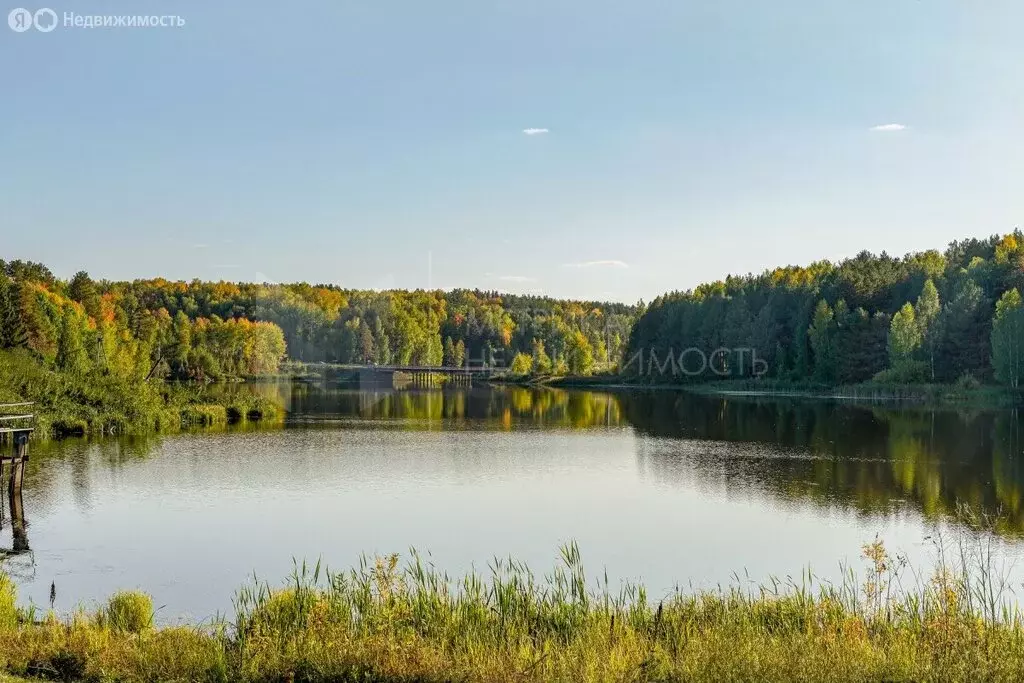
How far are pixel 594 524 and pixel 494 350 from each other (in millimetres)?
151978

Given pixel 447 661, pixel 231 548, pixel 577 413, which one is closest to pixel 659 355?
pixel 577 413

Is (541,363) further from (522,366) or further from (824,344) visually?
(824,344)

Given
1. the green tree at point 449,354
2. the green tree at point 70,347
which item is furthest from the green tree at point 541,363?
the green tree at point 70,347

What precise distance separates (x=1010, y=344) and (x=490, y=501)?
54469 mm

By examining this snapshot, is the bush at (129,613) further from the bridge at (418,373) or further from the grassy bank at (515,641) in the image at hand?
the bridge at (418,373)

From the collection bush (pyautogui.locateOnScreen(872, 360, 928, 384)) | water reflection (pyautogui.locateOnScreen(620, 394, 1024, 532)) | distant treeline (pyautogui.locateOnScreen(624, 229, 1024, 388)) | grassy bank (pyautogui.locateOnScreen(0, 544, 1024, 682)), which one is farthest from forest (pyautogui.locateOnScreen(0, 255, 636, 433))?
bush (pyautogui.locateOnScreen(872, 360, 928, 384))

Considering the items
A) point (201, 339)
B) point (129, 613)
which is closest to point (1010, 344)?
point (129, 613)

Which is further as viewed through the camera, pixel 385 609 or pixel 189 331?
pixel 189 331

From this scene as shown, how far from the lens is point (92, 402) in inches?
1622

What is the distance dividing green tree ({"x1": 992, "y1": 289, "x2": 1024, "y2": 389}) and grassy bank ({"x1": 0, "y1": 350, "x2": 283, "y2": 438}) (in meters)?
53.5

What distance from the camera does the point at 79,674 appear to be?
31.3 feet

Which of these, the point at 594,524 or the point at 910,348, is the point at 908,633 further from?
the point at 910,348

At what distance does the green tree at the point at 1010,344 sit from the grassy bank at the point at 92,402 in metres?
53.5

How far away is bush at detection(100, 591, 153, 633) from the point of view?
11773 millimetres
